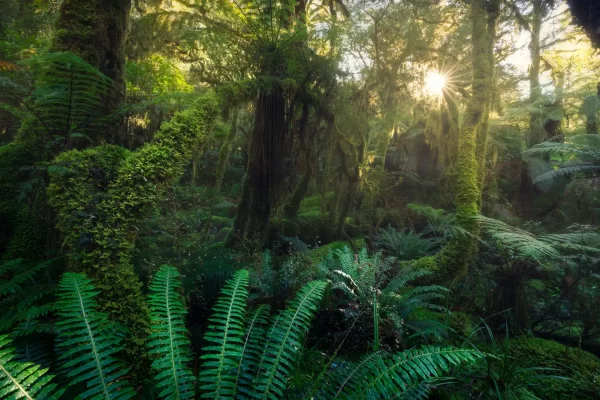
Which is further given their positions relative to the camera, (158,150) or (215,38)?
(215,38)

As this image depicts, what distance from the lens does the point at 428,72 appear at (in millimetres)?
7332

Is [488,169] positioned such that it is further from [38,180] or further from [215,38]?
[38,180]

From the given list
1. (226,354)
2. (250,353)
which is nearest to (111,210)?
(226,354)

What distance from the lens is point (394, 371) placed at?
5.56 ft

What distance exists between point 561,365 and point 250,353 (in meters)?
2.83

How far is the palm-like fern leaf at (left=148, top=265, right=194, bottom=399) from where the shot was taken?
161 centimetres

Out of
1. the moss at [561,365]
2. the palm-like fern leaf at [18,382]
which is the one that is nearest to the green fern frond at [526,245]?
the moss at [561,365]

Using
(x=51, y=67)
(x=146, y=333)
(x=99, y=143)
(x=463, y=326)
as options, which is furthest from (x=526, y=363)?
(x=51, y=67)

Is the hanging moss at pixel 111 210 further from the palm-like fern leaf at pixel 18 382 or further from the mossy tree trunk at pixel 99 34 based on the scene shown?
the mossy tree trunk at pixel 99 34

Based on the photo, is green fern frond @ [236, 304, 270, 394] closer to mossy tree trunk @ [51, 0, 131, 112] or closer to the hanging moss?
the hanging moss

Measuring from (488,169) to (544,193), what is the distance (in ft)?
7.28

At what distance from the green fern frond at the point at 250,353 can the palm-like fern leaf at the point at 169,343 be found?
0.93 ft

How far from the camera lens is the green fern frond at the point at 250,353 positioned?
1.76m

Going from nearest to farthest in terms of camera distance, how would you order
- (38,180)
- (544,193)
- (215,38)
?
(38,180) → (215,38) → (544,193)
